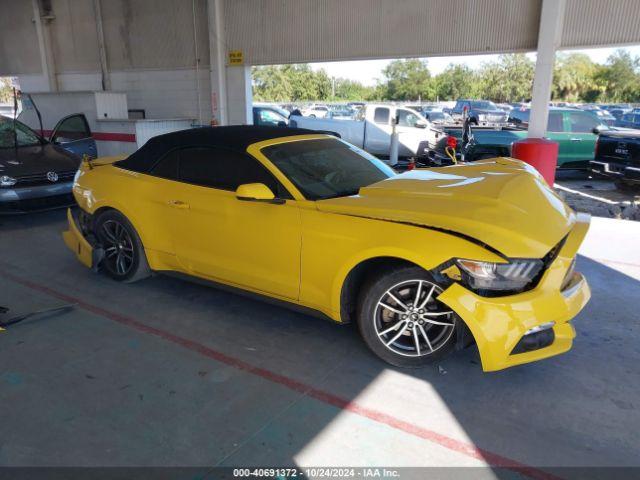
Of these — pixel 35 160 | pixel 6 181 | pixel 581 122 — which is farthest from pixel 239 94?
pixel 581 122

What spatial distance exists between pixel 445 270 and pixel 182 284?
2901 millimetres

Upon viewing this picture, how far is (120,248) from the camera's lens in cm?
473

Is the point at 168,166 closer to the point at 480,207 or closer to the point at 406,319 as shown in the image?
the point at 406,319

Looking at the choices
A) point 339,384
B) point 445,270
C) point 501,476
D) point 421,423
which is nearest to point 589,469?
Result: point 501,476

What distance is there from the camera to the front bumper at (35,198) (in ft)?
21.5

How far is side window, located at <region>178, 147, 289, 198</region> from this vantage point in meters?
3.77

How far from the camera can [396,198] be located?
3340 millimetres

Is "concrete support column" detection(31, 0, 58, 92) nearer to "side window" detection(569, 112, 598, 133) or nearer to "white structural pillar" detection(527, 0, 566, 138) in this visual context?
"white structural pillar" detection(527, 0, 566, 138)

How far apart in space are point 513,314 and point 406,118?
1244 cm

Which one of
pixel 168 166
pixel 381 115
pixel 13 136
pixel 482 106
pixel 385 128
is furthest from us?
pixel 482 106

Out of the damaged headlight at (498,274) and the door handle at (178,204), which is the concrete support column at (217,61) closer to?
the door handle at (178,204)

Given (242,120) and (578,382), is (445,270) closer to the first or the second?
(578,382)

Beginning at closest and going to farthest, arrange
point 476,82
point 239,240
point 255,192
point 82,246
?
point 255,192 < point 239,240 < point 82,246 < point 476,82

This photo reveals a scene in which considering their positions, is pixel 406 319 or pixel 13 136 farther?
pixel 13 136
